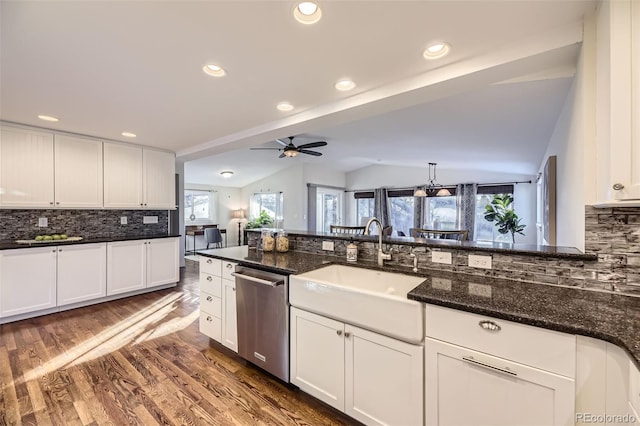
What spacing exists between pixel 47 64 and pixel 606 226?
11.7 feet

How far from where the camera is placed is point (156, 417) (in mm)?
1716

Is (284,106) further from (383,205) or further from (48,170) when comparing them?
(383,205)

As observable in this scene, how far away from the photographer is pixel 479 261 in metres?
1.77

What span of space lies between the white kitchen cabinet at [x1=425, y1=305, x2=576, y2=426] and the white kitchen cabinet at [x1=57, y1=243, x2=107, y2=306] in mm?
4173

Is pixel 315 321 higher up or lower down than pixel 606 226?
lower down

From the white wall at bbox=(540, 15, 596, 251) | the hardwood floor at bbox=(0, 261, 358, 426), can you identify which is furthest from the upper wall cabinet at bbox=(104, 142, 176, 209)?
the white wall at bbox=(540, 15, 596, 251)

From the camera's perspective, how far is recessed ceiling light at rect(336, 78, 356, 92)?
215 centimetres

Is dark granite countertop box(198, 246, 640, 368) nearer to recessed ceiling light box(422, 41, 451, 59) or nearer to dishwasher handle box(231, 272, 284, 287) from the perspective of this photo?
dishwasher handle box(231, 272, 284, 287)

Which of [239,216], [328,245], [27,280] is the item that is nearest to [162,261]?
[27,280]

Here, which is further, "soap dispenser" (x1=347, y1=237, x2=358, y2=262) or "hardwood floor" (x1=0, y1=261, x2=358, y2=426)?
"soap dispenser" (x1=347, y1=237, x2=358, y2=262)

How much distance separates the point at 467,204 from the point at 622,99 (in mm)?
6485

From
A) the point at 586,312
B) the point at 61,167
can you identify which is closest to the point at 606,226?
the point at 586,312

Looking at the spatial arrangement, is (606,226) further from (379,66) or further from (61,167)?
(61,167)

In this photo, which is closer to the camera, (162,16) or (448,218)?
(162,16)
